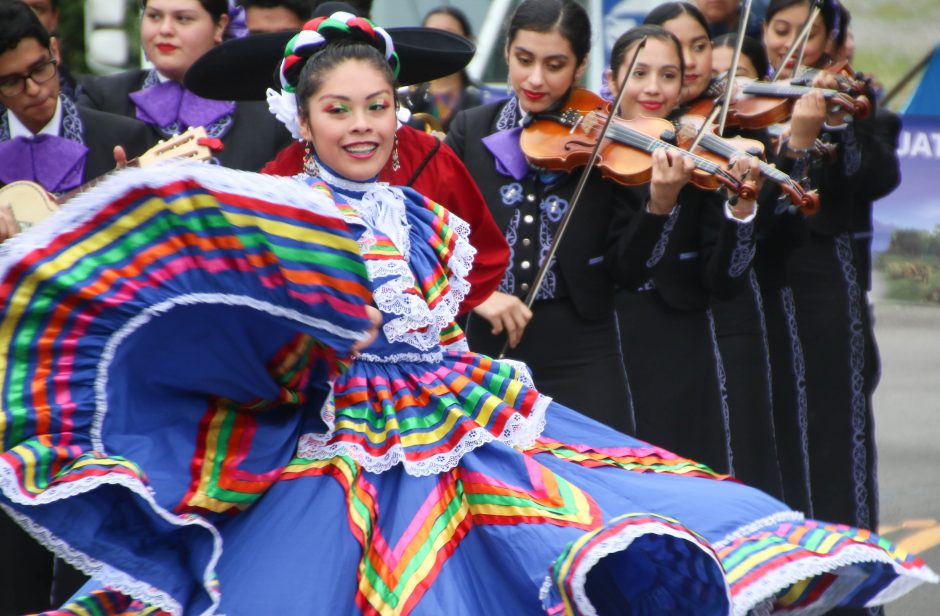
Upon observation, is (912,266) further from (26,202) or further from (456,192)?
(26,202)

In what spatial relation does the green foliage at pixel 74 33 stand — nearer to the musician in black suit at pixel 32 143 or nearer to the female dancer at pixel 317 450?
the musician in black suit at pixel 32 143

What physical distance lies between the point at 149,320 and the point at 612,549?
3.31ft

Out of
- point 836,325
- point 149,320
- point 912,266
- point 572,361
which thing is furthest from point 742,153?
point 912,266

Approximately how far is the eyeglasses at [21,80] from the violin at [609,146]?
1463mm

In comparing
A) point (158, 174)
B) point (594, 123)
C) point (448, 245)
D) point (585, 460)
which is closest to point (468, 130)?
point (594, 123)

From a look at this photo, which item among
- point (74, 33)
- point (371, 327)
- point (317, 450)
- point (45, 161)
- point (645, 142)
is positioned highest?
point (645, 142)

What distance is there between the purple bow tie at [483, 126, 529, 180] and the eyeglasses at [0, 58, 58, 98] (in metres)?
1.36

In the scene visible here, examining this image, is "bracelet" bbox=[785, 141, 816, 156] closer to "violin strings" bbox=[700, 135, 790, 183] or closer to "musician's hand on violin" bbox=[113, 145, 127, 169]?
"violin strings" bbox=[700, 135, 790, 183]

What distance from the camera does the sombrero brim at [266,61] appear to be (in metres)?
4.19

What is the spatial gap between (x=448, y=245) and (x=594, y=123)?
1.30 metres

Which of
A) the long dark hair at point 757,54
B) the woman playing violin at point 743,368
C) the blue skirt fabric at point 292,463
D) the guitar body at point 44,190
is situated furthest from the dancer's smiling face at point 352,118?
the long dark hair at point 757,54

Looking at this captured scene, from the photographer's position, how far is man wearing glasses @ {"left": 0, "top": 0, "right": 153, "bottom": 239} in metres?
4.99

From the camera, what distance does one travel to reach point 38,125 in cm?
510

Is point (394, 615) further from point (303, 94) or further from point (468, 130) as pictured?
point (468, 130)
